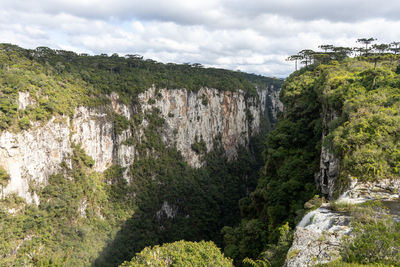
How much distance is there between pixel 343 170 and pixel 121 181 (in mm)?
43082

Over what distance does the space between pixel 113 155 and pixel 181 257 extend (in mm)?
38363

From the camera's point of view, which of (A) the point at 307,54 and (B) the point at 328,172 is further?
(A) the point at 307,54

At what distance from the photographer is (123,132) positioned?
165 feet

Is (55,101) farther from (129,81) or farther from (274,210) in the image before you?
(274,210)

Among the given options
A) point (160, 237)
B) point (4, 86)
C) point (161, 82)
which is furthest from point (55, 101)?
point (160, 237)

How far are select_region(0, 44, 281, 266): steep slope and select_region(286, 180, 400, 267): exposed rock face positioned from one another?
18408 millimetres

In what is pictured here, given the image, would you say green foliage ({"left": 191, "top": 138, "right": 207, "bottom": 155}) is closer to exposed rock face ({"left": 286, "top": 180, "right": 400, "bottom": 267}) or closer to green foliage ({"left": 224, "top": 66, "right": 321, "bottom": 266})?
green foliage ({"left": 224, "top": 66, "right": 321, "bottom": 266})

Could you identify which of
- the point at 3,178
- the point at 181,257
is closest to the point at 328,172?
the point at 181,257

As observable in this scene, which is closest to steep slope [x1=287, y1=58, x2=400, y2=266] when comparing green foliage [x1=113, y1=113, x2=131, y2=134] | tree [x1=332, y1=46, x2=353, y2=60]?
tree [x1=332, y1=46, x2=353, y2=60]

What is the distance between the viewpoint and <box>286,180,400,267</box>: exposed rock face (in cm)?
802

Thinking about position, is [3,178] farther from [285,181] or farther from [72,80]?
[285,181]

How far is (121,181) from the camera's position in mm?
49000

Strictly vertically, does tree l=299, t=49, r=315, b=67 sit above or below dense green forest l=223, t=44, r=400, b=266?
above

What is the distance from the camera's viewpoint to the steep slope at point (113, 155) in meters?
32.6
